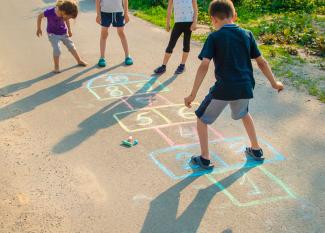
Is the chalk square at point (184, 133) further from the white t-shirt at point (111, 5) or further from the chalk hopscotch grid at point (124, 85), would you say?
the white t-shirt at point (111, 5)

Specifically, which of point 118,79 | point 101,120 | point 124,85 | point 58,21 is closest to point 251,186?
point 101,120

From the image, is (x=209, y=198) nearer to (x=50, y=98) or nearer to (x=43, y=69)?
(x=50, y=98)

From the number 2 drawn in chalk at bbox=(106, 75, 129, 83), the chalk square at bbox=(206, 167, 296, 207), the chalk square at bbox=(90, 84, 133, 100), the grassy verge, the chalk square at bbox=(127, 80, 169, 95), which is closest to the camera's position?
the chalk square at bbox=(206, 167, 296, 207)

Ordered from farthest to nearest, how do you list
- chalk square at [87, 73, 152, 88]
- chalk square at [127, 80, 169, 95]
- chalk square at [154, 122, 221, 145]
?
chalk square at [87, 73, 152, 88], chalk square at [127, 80, 169, 95], chalk square at [154, 122, 221, 145]

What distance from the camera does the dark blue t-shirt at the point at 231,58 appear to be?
3592 mm

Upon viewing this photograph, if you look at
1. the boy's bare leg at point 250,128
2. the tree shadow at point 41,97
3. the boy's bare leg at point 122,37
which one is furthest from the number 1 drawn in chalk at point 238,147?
the boy's bare leg at point 122,37

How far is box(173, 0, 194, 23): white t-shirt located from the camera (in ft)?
20.5

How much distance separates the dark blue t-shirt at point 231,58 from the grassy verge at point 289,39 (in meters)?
2.34

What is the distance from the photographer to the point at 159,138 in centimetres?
457

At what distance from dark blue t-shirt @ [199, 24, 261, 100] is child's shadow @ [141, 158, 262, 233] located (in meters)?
0.81

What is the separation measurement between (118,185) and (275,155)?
164cm

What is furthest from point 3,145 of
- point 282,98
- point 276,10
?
point 276,10

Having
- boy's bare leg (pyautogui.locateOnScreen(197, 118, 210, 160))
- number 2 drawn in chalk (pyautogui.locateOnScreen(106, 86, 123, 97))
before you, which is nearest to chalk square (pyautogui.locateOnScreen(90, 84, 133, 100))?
number 2 drawn in chalk (pyautogui.locateOnScreen(106, 86, 123, 97))

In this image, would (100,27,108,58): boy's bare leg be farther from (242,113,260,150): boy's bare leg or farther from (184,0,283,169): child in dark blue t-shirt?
(242,113,260,150): boy's bare leg
